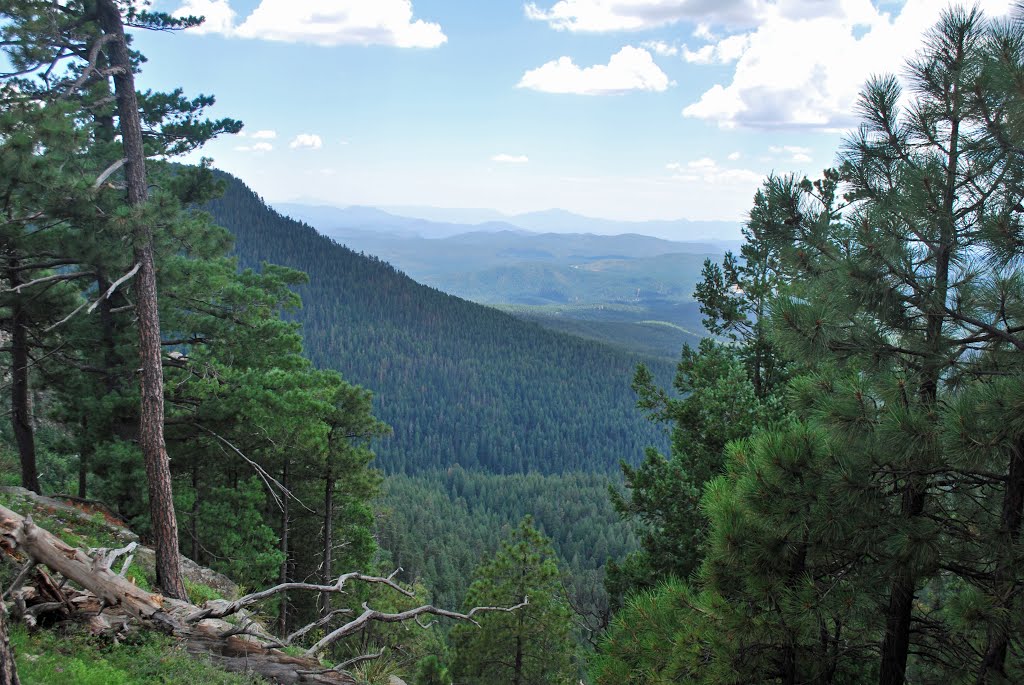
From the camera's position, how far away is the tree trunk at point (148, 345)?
8938mm

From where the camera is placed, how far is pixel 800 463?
5.18m

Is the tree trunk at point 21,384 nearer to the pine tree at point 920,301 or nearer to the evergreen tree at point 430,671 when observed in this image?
the evergreen tree at point 430,671

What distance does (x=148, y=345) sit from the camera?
370 inches

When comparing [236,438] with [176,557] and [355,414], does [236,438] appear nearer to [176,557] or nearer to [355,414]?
[355,414]

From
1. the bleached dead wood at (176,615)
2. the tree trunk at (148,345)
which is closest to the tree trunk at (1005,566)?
the bleached dead wood at (176,615)

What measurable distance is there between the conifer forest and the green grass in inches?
1.3

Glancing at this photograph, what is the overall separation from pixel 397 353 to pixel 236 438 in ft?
426

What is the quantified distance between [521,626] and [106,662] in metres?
14.1

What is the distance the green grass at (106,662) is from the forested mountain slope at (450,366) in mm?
108230

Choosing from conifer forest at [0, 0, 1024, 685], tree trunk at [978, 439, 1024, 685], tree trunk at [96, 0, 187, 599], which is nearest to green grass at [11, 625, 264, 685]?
conifer forest at [0, 0, 1024, 685]

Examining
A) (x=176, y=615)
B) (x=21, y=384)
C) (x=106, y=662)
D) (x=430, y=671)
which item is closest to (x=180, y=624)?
(x=176, y=615)

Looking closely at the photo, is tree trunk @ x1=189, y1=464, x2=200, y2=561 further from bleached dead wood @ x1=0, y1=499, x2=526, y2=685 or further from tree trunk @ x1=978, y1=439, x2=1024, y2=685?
tree trunk @ x1=978, y1=439, x2=1024, y2=685

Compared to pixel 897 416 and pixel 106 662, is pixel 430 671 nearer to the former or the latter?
pixel 106 662

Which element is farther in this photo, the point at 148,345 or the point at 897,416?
the point at 148,345
